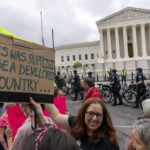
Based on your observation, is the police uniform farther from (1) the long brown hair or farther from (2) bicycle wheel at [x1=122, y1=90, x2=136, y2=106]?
(1) the long brown hair

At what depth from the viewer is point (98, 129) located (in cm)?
358

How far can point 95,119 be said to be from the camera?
11.7 ft

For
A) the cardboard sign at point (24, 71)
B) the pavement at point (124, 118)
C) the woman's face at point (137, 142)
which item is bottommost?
the pavement at point (124, 118)

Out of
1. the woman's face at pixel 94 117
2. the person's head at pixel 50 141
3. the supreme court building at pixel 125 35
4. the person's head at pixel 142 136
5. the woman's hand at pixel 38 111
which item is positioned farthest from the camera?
the supreme court building at pixel 125 35

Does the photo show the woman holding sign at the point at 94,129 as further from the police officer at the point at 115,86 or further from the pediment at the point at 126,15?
the pediment at the point at 126,15

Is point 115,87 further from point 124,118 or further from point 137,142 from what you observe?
point 137,142

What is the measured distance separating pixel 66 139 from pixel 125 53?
8467cm

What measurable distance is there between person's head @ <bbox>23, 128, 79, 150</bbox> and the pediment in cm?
8497

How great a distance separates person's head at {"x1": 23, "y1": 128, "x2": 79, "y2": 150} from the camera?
1.86 metres

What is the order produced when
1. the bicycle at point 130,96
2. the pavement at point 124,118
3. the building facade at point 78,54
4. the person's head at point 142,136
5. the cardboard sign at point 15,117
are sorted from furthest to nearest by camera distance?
Result: 1. the building facade at point 78,54
2. the bicycle at point 130,96
3. the pavement at point 124,118
4. the cardboard sign at point 15,117
5. the person's head at point 142,136

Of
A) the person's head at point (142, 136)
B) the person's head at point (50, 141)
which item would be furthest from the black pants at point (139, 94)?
the person's head at point (50, 141)

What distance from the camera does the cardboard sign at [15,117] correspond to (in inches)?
161

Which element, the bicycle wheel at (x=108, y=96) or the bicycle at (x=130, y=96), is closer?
the bicycle at (x=130, y=96)

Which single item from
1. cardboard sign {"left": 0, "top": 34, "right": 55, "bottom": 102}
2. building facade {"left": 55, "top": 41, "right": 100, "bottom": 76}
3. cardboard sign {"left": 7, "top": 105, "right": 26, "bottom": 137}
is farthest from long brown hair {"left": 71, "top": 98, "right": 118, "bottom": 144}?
building facade {"left": 55, "top": 41, "right": 100, "bottom": 76}
